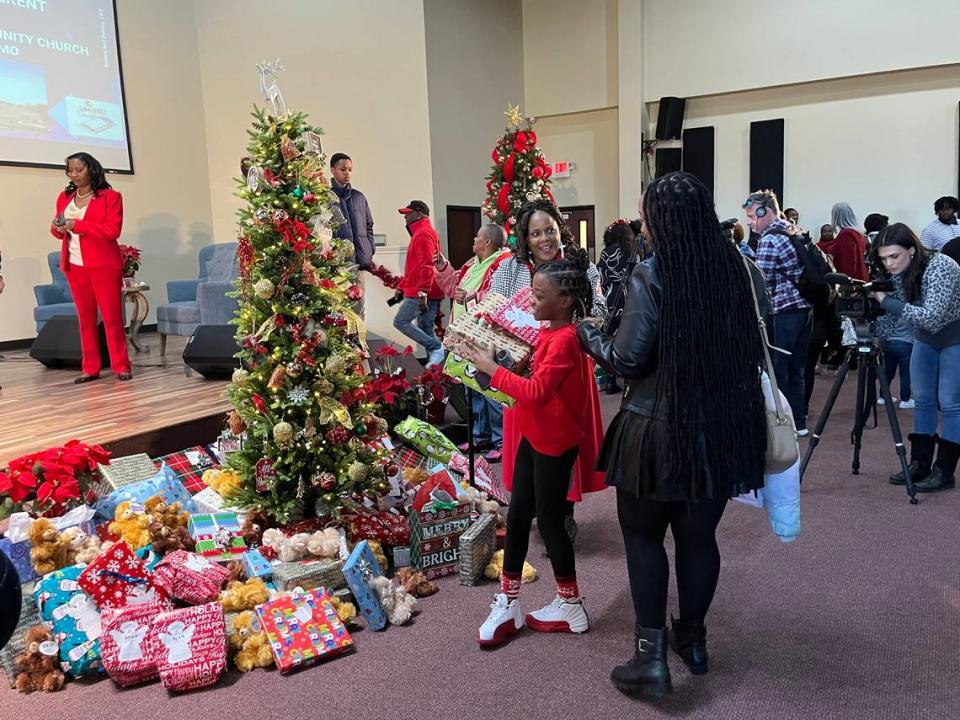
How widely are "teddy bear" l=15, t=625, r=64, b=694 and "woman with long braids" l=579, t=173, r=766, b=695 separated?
186 cm

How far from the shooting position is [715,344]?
1.87 meters

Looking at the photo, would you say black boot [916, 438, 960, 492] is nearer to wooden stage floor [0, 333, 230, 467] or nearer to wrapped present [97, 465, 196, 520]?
wrapped present [97, 465, 196, 520]

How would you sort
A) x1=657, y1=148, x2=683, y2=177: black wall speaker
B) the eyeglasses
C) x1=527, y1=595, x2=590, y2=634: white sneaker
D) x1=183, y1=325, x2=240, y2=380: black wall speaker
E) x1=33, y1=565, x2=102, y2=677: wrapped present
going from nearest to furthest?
x1=33, y1=565, x2=102, y2=677: wrapped present
x1=527, y1=595, x2=590, y2=634: white sneaker
the eyeglasses
x1=183, y1=325, x2=240, y2=380: black wall speaker
x1=657, y1=148, x2=683, y2=177: black wall speaker

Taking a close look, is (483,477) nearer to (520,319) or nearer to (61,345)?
(520,319)

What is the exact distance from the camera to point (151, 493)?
333cm

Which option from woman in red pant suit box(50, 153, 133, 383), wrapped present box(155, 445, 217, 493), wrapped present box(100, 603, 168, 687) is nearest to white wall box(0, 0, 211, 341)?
woman in red pant suit box(50, 153, 133, 383)

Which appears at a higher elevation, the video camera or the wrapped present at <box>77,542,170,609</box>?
the video camera

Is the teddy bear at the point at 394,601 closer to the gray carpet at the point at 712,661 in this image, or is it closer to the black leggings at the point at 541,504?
the gray carpet at the point at 712,661

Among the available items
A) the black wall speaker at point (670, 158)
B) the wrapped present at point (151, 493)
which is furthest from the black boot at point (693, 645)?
the black wall speaker at point (670, 158)

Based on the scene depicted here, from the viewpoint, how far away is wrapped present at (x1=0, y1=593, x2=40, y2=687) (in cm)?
240

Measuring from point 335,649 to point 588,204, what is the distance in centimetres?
936

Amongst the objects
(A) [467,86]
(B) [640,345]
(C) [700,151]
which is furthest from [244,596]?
(C) [700,151]

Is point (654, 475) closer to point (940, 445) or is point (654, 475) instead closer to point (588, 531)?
point (588, 531)

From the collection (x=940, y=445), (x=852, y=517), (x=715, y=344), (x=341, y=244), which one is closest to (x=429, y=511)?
(x=341, y=244)
